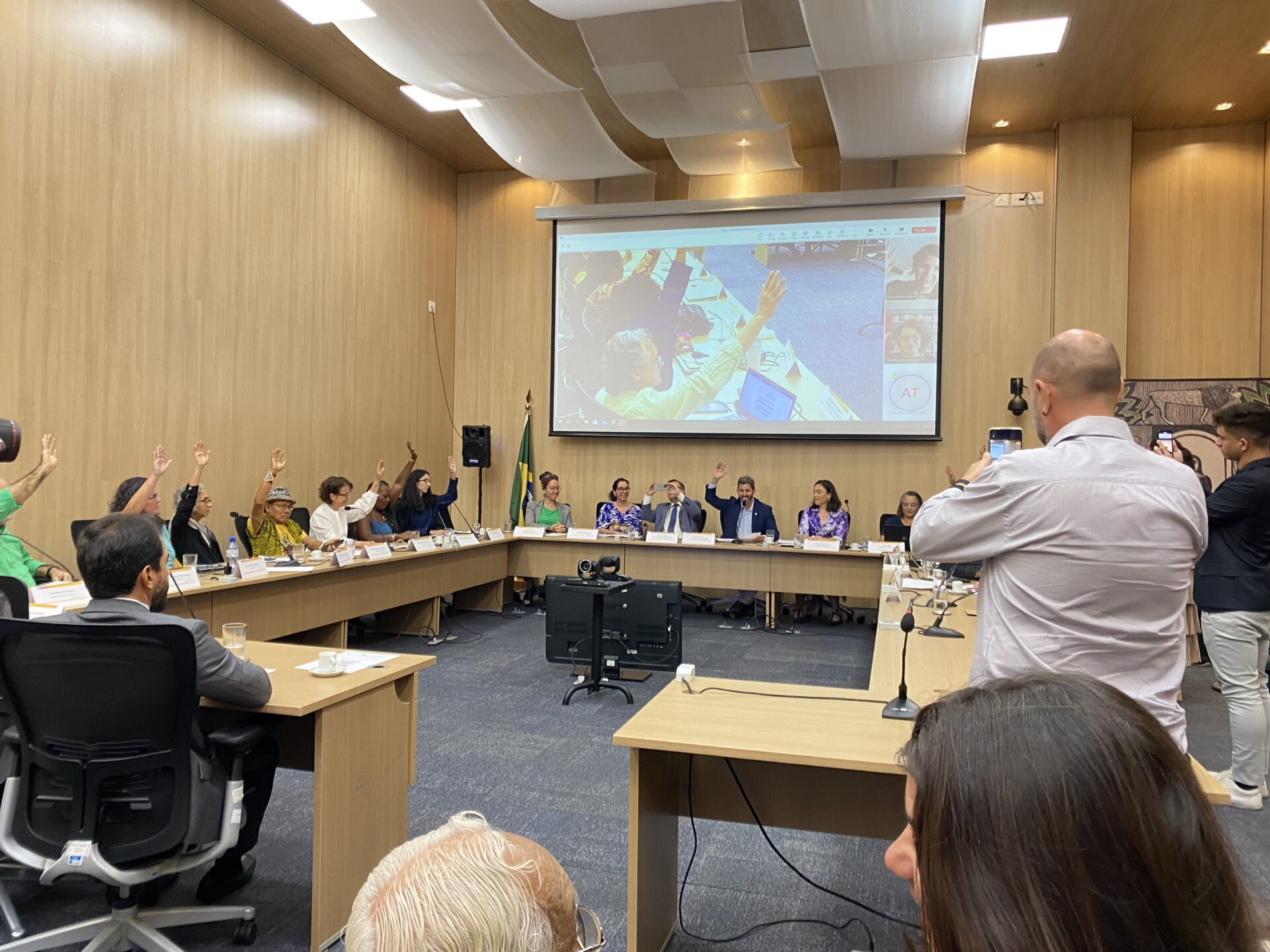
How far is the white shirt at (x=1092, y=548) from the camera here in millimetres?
1518

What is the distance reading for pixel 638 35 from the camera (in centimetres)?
570

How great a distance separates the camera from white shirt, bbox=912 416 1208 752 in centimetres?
152

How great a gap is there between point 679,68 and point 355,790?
5.40m

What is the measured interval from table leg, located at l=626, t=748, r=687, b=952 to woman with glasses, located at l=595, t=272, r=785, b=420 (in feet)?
21.9

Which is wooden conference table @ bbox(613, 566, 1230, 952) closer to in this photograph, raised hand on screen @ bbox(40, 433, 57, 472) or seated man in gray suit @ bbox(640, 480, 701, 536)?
raised hand on screen @ bbox(40, 433, 57, 472)

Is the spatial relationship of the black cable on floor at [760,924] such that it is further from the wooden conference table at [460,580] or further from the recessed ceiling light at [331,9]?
the recessed ceiling light at [331,9]

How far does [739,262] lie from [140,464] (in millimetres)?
5718

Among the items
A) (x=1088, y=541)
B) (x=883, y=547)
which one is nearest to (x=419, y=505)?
(x=883, y=547)

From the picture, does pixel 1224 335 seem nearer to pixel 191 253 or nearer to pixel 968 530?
pixel 968 530

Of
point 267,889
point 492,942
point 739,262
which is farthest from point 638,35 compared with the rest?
point 492,942

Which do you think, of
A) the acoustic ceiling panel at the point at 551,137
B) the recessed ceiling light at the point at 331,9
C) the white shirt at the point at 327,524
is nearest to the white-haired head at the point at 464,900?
the white shirt at the point at 327,524

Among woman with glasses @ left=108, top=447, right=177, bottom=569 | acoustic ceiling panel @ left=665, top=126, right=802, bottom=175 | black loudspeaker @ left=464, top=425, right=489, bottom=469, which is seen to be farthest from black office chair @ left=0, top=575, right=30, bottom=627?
black loudspeaker @ left=464, top=425, right=489, bottom=469

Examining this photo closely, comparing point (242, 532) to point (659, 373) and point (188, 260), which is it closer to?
point (188, 260)

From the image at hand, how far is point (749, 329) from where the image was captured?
28.7 ft
